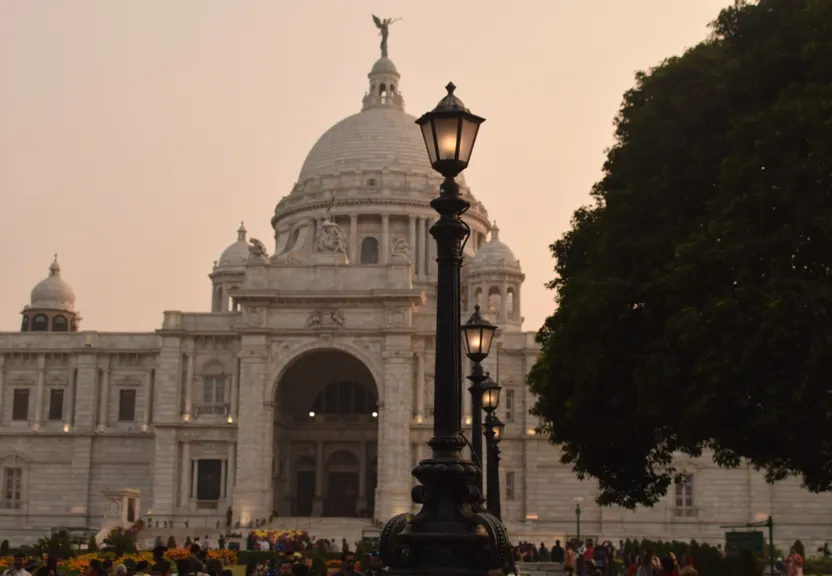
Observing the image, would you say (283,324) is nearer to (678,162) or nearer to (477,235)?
(477,235)

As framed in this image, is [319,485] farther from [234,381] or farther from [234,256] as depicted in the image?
[234,256]

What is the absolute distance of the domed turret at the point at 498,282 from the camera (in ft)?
284

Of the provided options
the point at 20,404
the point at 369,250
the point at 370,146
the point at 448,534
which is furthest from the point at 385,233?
the point at 448,534

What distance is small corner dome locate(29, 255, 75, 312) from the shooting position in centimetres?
9044

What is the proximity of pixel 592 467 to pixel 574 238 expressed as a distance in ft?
19.7

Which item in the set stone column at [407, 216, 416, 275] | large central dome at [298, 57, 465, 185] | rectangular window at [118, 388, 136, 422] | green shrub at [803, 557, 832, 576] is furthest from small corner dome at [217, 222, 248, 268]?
green shrub at [803, 557, 832, 576]

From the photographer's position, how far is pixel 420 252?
296 feet

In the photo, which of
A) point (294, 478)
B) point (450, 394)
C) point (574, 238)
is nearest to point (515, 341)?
point (294, 478)

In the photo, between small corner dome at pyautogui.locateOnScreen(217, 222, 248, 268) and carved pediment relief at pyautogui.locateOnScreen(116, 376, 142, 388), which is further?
small corner dome at pyautogui.locateOnScreen(217, 222, 248, 268)

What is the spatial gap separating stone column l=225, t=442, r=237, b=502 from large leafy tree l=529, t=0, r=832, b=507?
140 feet

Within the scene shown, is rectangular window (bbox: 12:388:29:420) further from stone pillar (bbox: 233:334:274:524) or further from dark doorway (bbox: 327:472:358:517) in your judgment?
dark doorway (bbox: 327:472:358:517)

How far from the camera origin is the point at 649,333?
1117 inches

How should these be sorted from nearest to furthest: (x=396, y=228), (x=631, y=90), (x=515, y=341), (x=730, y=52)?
(x=730, y=52)
(x=631, y=90)
(x=515, y=341)
(x=396, y=228)

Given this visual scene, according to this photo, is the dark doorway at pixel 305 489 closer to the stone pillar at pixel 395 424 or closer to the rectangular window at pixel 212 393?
the rectangular window at pixel 212 393
